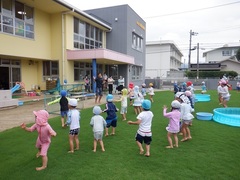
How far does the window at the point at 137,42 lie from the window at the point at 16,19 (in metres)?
13.3

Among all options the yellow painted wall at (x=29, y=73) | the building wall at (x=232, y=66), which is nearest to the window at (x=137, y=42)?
the yellow painted wall at (x=29, y=73)

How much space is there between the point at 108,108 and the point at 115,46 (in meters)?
18.1

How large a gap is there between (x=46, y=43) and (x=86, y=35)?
427 centimetres

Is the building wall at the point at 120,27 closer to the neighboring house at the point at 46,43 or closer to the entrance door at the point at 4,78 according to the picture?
the neighboring house at the point at 46,43

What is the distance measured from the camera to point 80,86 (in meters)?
18.1

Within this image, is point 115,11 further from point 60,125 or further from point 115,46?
point 60,125

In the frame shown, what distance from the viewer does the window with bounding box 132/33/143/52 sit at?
2580 centimetres

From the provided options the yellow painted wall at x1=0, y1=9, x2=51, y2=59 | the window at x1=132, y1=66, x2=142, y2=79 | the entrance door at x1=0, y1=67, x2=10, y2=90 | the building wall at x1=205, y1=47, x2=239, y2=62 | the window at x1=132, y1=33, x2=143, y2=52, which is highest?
the building wall at x1=205, y1=47, x2=239, y2=62

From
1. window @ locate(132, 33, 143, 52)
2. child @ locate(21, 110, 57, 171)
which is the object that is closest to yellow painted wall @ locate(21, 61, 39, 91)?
window @ locate(132, 33, 143, 52)

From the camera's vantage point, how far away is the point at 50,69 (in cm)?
1761

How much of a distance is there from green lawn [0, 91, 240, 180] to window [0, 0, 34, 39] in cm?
932

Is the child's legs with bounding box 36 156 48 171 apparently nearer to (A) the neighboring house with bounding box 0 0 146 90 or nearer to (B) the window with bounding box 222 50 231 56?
(A) the neighboring house with bounding box 0 0 146 90

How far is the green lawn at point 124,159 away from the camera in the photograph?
3990 millimetres

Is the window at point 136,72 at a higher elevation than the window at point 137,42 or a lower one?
lower
